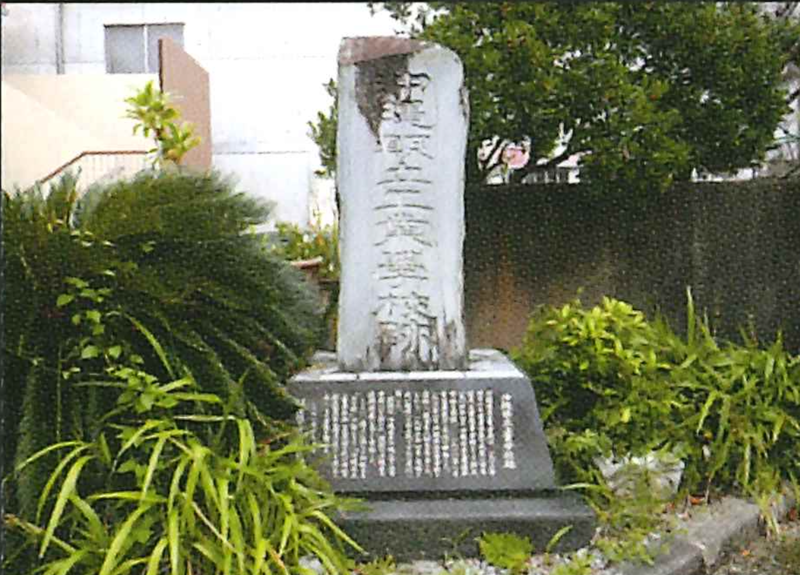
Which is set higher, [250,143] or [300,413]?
[250,143]

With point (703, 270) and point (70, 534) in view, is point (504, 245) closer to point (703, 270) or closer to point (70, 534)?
point (703, 270)

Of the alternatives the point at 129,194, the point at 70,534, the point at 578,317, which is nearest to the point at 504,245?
the point at 578,317

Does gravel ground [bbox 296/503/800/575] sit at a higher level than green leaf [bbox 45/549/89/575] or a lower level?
lower

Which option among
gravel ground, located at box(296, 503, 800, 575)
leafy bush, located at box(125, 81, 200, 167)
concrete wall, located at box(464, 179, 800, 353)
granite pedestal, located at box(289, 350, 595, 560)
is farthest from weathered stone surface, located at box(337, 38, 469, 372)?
concrete wall, located at box(464, 179, 800, 353)

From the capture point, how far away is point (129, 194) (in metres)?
1.72

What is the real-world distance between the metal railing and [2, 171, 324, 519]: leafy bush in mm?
50

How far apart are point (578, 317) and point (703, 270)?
990 mm

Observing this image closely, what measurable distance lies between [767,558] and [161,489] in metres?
1.21

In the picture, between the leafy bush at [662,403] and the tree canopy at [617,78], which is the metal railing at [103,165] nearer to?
the leafy bush at [662,403]

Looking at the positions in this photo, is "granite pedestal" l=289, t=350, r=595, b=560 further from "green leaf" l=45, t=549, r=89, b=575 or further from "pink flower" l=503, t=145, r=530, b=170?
"pink flower" l=503, t=145, r=530, b=170

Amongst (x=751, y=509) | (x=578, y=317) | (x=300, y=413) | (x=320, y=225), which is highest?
(x=320, y=225)

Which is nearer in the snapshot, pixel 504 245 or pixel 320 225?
pixel 320 225

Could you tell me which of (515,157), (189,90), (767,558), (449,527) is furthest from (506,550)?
(515,157)

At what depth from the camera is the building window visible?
1.24 metres
